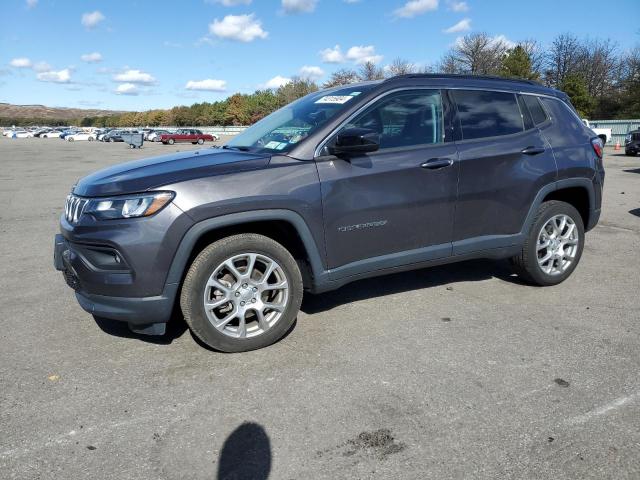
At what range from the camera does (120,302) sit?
327 cm

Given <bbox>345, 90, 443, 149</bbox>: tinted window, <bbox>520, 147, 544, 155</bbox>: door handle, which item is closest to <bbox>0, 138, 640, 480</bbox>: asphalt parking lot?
<bbox>520, 147, 544, 155</bbox>: door handle

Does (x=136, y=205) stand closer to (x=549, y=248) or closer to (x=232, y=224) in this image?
(x=232, y=224)

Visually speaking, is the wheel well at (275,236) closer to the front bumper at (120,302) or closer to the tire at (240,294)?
the tire at (240,294)

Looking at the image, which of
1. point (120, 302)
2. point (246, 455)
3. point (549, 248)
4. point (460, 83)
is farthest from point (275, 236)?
point (549, 248)

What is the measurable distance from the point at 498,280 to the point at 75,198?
3894 millimetres

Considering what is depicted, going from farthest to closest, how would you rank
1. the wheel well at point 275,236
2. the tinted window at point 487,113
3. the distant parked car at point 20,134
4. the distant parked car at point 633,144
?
the distant parked car at point 20,134, the distant parked car at point 633,144, the tinted window at point 487,113, the wheel well at point 275,236

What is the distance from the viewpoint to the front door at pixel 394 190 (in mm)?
3701

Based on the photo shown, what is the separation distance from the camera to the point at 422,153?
4.01 m

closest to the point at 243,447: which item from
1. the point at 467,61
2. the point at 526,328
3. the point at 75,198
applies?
the point at 75,198

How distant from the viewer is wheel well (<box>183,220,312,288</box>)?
3516 millimetres

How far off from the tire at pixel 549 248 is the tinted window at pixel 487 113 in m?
0.84

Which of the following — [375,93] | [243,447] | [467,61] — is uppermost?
[467,61]

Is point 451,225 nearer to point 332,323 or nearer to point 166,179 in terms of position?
point 332,323

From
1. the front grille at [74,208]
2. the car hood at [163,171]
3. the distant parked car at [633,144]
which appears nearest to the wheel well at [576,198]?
the car hood at [163,171]
